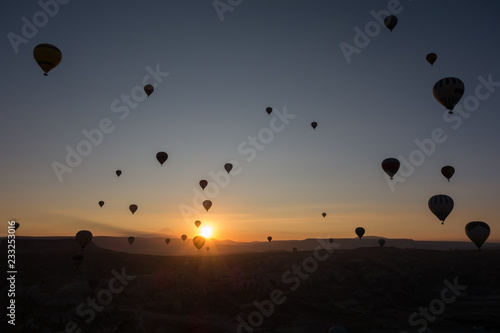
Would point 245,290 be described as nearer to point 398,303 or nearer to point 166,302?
point 166,302

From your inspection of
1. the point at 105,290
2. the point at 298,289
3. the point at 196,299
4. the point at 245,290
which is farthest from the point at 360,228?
the point at 105,290
